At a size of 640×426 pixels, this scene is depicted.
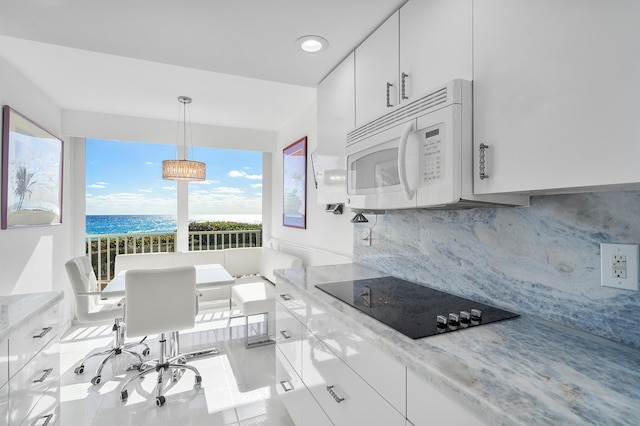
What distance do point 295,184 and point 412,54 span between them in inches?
99.7

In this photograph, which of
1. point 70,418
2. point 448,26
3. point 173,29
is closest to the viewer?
point 448,26

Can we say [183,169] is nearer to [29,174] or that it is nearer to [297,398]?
[29,174]

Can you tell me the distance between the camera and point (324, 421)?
1.37m

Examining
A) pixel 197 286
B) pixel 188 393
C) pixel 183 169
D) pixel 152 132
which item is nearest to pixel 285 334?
pixel 188 393

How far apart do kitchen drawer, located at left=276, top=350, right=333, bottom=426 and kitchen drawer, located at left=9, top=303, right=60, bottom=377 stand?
3.77 ft

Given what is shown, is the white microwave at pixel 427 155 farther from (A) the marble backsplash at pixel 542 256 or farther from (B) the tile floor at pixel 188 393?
(B) the tile floor at pixel 188 393

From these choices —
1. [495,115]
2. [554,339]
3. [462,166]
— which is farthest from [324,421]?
[495,115]

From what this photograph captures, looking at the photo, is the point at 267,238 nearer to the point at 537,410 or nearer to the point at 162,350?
the point at 162,350

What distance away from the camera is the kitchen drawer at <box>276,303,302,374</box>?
1.67m

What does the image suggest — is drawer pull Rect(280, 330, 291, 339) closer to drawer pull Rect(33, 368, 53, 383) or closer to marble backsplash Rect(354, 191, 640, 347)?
marble backsplash Rect(354, 191, 640, 347)

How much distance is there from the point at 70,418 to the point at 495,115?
2.88m

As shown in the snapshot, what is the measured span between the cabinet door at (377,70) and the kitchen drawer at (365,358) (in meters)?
0.99

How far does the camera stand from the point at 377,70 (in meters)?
1.59

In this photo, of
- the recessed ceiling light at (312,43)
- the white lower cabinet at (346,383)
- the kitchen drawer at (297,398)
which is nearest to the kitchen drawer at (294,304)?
the white lower cabinet at (346,383)
